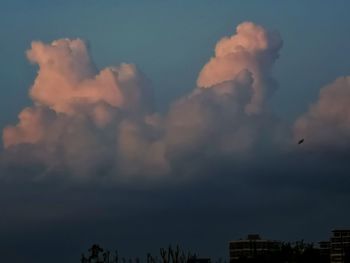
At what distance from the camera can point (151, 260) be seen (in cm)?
19538

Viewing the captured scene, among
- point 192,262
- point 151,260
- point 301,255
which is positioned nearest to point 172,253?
point 192,262

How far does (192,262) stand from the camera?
182 metres

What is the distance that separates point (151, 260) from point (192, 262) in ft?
53.6

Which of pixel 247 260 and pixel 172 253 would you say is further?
pixel 247 260

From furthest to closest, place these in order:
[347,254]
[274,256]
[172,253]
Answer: [274,256]
[347,254]
[172,253]

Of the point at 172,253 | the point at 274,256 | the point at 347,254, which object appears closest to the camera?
the point at 172,253

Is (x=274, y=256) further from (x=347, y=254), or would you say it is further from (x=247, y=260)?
(x=347, y=254)

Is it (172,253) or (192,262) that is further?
(192,262)

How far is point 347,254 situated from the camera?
18025cm

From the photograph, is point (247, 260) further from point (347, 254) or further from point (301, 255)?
point (347, 254)

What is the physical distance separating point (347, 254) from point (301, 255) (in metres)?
18.1

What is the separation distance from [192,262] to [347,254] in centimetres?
3516

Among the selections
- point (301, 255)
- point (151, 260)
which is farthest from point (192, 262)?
point (301, 255)

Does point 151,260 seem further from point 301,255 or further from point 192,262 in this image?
point 301,255
